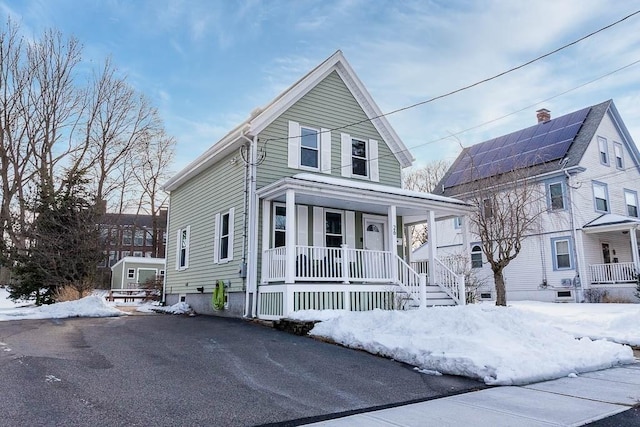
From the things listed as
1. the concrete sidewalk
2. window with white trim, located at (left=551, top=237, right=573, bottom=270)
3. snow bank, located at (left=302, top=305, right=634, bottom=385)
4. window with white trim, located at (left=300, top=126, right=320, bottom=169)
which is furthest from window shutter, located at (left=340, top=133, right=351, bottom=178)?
window with white trim, located at (left=551, top=237, right=573, bottom=270)

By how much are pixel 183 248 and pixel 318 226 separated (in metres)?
6.20

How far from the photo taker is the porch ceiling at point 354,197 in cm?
1071

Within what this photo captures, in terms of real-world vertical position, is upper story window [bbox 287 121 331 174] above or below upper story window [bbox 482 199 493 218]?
above

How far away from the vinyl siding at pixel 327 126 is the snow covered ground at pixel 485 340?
468cm

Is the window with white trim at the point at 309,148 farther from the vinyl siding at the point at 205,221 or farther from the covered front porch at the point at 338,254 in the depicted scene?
the vinyl siding at the point at 205,221

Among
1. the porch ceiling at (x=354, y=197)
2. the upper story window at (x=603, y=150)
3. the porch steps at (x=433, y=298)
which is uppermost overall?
the upper story window at (x=603, y=150)

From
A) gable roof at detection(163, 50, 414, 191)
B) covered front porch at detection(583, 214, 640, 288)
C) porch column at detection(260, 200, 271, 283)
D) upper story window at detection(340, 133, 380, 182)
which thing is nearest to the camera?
porch column at detection(260, 200, 271, 283)

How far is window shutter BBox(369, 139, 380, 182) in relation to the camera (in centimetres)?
1462

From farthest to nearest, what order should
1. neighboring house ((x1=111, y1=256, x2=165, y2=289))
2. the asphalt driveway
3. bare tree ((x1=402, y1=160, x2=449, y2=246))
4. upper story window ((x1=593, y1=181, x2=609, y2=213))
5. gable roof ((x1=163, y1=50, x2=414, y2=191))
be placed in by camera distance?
bare tree ((x1=402, y1=160, x2=449, y2=246)) < neighboring house ((x1=111, y1=256, x2=165, y2=289)) < upper story window ((x1=593, y1=181, x2=609, y2=213)) < gable roof ((x1=163, y1=50, x2=414, y2=191)) < the asphalt driveway

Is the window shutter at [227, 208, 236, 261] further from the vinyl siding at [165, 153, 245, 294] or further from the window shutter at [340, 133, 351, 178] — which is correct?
the window shutter at [340, 133, 351, 178]

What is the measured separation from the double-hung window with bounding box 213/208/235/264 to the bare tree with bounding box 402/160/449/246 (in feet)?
85.4

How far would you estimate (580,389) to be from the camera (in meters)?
5.47

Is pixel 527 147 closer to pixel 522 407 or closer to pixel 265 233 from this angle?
pixel 265 233

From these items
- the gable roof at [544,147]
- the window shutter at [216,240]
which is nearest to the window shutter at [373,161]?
the gable roof at [544,147]
